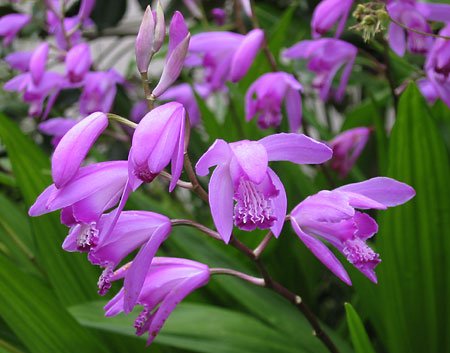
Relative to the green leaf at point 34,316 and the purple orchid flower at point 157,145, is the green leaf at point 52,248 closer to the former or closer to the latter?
the green leaf at point 34,316

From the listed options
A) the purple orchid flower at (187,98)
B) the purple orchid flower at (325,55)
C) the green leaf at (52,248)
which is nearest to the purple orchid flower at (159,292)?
the green leaf at (52,248)

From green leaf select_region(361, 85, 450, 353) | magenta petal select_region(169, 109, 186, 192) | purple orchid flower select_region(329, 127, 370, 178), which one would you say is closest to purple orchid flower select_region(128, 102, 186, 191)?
magenta petal select_region(169, 109, 186, 192)

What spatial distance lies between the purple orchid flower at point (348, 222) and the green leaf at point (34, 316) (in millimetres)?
276

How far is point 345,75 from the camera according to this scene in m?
0.98

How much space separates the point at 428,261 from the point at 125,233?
1.15 feet

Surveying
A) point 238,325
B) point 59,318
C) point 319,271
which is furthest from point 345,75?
point 59,318

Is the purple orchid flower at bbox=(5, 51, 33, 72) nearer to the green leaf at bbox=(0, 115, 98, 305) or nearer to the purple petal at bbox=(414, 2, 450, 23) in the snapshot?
the green leaf at bbox=(0, 115, 98, 305)

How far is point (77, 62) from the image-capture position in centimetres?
99

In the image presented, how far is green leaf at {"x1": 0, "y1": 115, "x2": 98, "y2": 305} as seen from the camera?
29.3 inches

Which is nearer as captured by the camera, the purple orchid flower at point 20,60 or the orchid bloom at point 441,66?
the orchid bloom at point 441,66

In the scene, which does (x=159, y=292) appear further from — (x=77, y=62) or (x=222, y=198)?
(x=77, y=62)

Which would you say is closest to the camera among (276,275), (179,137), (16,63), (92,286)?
(179,137)

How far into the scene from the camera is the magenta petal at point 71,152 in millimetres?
438

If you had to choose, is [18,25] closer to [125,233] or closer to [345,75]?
[345,75]
